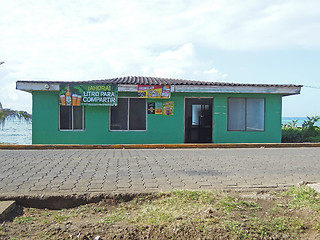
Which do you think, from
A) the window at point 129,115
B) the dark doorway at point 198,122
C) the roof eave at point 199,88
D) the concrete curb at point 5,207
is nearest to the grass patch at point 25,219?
the concrete curb at point 5,207

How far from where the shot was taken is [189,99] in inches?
568

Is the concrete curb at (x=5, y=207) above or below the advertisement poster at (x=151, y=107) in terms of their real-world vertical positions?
below

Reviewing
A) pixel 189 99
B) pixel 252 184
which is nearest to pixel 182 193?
pixel 252 184

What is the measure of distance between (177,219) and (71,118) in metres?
10.9

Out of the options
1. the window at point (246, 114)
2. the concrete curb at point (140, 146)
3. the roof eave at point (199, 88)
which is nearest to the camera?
the concrete curb at point (140, 146)

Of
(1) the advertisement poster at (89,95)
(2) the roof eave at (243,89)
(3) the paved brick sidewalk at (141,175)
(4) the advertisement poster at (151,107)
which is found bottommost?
(3) the paved brick sidewalk at (141,175)

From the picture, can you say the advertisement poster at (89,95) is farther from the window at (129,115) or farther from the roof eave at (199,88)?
the window at (129,115)

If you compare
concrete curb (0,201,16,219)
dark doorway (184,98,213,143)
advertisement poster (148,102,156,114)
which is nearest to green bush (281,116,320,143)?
dark doorway (184,98,213,143)

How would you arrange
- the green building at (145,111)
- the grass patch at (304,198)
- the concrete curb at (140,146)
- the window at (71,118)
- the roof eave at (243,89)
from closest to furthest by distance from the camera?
the grass patch at (304,198) → the concrete curb at (140,146) → the green building at (145,111) → the roof eave at (243,89) → the window at (71,118)

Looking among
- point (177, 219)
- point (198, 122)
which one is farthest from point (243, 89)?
point (177, 219)

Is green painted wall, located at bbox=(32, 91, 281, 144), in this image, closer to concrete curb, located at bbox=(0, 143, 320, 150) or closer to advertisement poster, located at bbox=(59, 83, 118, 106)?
advertisement poster, located at bbox=(59, 83, 118, 106)

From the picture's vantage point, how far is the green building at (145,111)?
13.0 metres

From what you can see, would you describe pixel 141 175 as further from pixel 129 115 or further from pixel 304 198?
pixel 129 115

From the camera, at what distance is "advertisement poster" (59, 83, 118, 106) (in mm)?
12859
